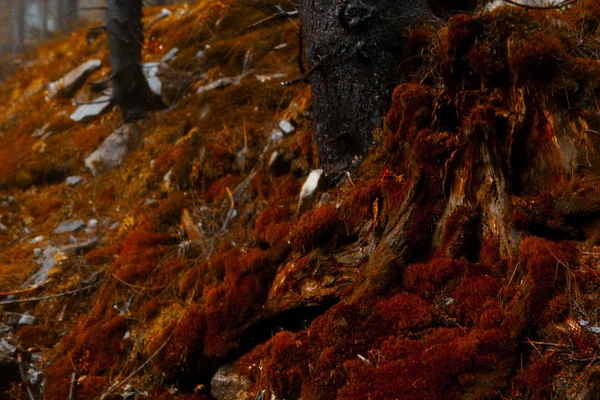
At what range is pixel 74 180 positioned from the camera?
6746 mm

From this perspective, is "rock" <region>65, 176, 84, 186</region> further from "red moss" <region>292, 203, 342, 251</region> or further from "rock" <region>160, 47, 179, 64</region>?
"red moss" <region>292, 203, 342, 251</region>

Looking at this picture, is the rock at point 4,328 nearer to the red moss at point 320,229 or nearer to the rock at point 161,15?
the red moss at point 320,229

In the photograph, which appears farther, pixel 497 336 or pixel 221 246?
pixel 221 246

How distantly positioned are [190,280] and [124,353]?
0.84 meters

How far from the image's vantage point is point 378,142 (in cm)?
371

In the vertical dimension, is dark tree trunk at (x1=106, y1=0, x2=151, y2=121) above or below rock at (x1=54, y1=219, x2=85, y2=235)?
above

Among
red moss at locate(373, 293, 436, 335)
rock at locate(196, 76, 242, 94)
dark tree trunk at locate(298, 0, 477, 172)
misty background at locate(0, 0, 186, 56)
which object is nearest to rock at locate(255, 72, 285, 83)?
rock at locate(196, 76, 242, 94)

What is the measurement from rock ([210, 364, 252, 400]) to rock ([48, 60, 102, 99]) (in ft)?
25.6

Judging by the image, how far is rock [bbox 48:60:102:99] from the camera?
9.20 m

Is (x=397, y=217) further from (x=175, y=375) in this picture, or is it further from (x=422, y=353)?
(x=175, y=375)

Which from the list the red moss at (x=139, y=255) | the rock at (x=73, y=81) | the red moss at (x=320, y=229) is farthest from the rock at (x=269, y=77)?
the rock at (x=73, y=81)

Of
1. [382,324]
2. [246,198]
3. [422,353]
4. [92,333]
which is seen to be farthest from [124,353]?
[422,353]

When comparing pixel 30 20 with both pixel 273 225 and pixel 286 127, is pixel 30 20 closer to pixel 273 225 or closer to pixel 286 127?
pixel 286 127

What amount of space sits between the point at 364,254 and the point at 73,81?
27.3ft
